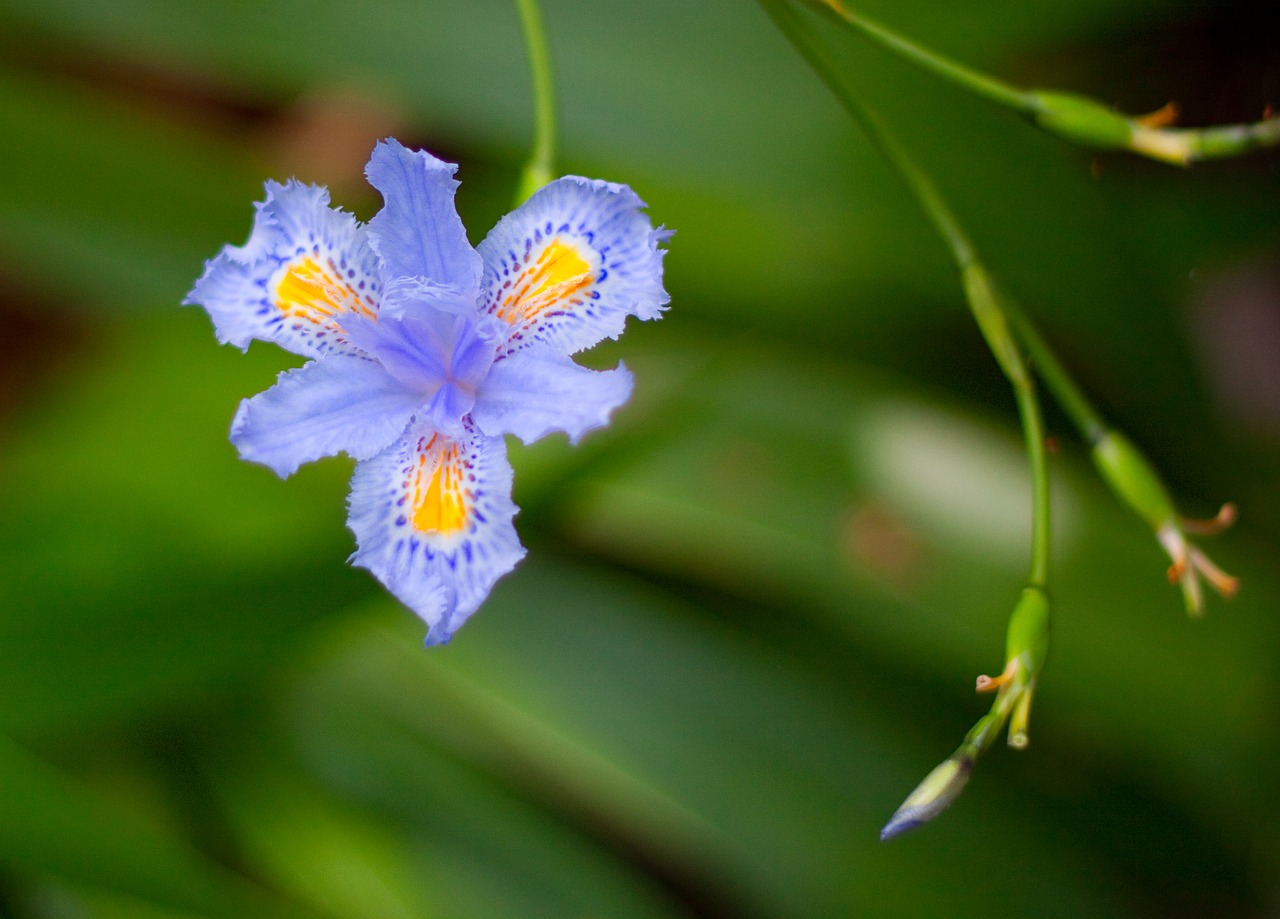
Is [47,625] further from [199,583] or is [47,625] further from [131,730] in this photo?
[131,730]

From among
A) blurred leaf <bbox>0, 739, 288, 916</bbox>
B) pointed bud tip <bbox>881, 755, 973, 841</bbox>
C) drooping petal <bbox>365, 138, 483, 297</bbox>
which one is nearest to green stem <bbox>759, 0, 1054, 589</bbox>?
pointed bud tip <bbox>881, 755, 973, 841</bbox>

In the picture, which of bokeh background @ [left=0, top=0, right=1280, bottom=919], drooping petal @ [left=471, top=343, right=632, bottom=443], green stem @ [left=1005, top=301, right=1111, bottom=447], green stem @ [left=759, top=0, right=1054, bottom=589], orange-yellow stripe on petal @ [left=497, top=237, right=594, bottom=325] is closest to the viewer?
drooping petal @ [left=471, top=343, right=632, bottom=443]

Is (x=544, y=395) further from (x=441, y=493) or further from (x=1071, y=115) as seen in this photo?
(x=1071, y=115)

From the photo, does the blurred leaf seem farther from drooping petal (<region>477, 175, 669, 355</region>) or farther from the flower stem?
the flower stem

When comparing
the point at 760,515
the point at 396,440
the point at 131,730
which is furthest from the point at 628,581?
the point at 396,440


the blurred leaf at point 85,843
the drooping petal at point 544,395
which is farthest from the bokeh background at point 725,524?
the drooping petal at point 544,395

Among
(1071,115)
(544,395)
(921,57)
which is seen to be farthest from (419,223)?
(1071,115)

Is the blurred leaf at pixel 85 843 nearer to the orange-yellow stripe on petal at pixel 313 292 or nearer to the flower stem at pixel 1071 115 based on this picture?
the orange-yellow stripe on petal at pixel 313 292
